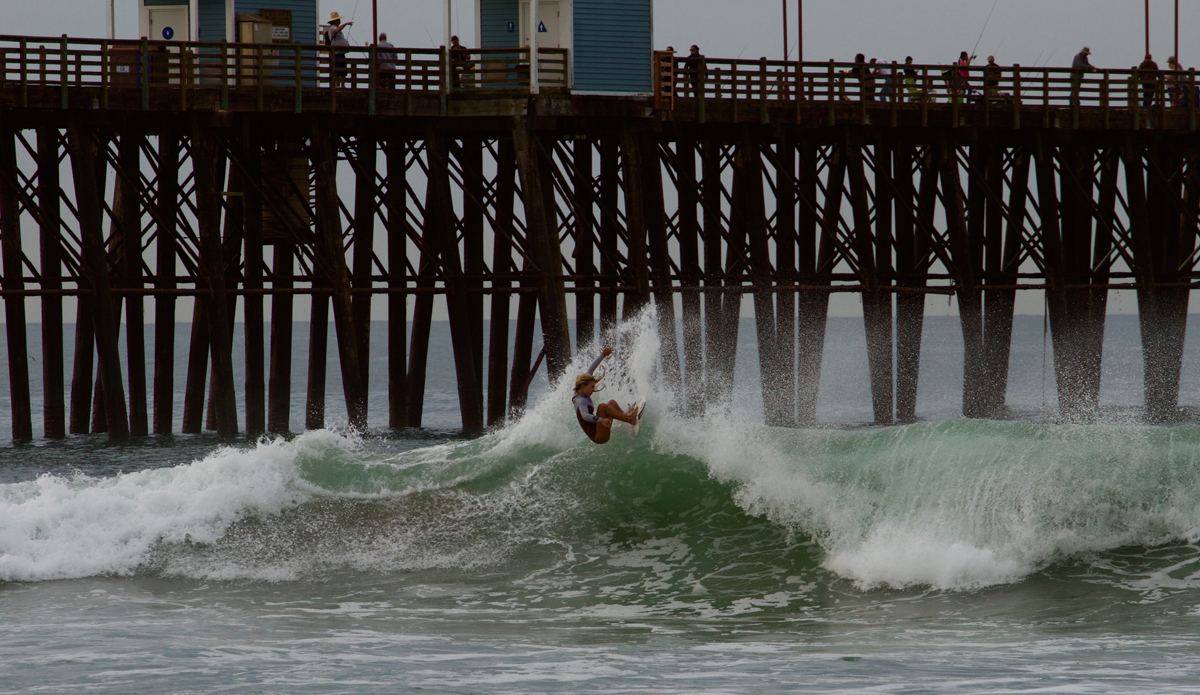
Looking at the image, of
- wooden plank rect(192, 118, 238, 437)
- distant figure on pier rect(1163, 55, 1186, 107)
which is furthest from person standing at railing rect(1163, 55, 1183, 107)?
wooden plank rect(192, 118, 238, 437)

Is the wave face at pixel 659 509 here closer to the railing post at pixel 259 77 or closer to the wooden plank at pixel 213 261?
the wooden plank at pixel 213 261

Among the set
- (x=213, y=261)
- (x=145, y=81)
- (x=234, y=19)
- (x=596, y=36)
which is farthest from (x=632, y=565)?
(x=234, y=19)

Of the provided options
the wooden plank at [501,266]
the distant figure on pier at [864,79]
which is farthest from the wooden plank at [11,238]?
the distant figure on pier at [864,79]

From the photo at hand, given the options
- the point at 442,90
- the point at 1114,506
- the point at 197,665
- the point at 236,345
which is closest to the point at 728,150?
the point at 442,90

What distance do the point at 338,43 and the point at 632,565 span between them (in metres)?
13.2

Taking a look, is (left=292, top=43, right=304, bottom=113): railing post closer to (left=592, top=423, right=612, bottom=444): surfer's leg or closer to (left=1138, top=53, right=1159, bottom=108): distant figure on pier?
(left=592, top=423, right=612, bottom=444): surfer's leg

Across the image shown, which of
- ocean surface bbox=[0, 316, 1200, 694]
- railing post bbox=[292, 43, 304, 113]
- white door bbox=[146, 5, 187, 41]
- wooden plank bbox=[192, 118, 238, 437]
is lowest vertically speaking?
ocean surface bbox=[0, 316, 1200, 694]

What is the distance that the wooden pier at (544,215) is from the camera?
890 inches

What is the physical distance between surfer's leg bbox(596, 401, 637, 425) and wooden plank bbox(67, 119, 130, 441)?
10045mm

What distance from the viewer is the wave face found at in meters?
13.3

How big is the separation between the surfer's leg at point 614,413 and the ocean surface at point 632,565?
3.22ft

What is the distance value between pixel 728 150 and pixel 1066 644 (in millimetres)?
17443

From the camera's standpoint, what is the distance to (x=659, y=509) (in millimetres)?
15188

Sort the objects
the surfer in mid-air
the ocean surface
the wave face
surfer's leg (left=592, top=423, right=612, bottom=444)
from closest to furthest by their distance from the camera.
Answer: the ocean surface → the wave face → the surfer in mid-air → surfer's leg (left=592, top=423, right=612, bottom=444)
